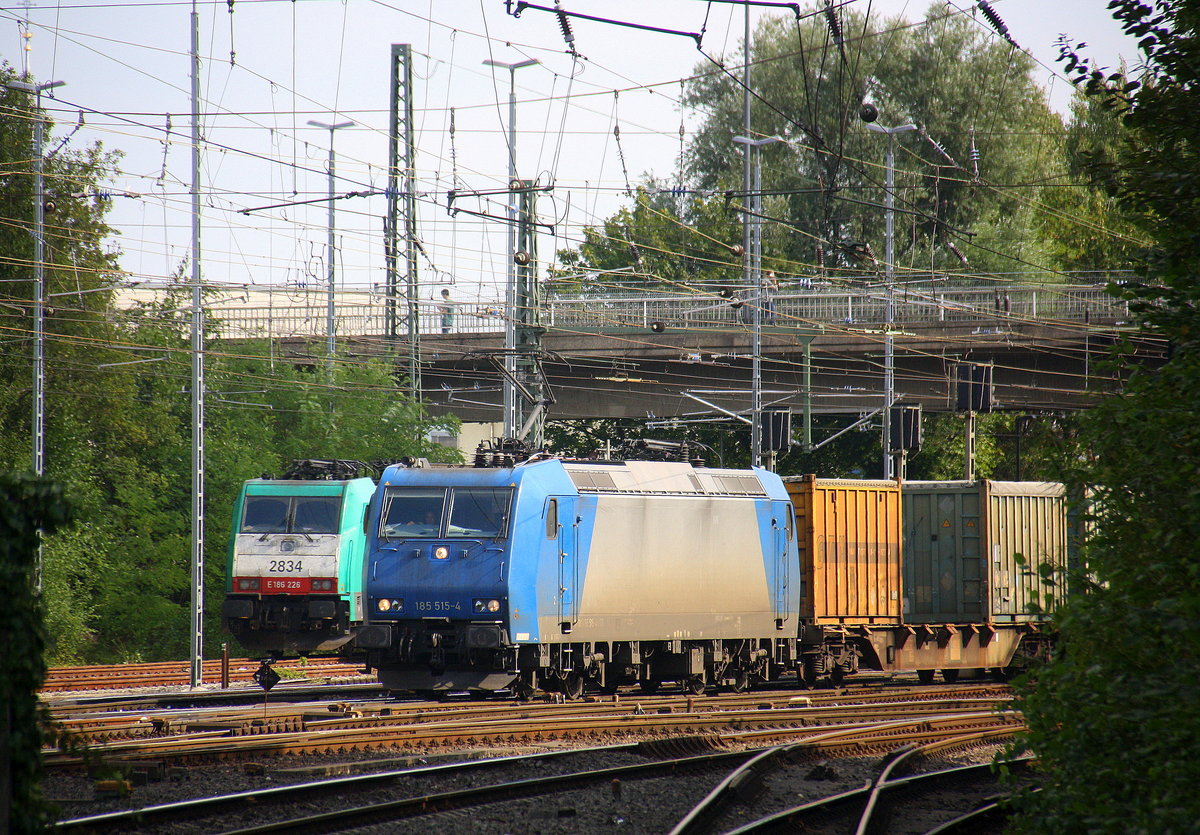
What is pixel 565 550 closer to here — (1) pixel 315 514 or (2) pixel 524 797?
(2) pixel 524 797

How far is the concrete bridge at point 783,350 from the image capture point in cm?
3528

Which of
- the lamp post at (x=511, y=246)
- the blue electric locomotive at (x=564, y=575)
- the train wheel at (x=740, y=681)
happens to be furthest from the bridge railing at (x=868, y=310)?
the blue electric locomotive at (x=564, y=575)

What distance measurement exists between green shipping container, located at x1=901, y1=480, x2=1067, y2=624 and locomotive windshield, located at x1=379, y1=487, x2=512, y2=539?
29.4 ft

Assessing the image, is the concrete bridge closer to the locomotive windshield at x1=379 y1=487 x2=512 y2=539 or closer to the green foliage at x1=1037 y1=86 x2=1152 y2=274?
the green foliage at x1=1037 y1=86 x2=1152 y2=274

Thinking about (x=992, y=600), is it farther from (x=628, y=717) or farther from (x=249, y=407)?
(x=249, y=407)

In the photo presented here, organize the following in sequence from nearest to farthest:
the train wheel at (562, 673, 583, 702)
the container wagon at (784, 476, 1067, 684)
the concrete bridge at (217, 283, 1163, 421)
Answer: the train wheel at (562, 673, 583, 702), the container wagon at (784, 476, 1067, 684), the concrete bridge at (217, 283, 1163, 421)

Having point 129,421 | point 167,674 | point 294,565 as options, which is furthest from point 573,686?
point 129,421

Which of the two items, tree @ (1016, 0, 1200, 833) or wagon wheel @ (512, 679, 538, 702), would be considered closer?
tree @ (1016, 0, 1200, 833)

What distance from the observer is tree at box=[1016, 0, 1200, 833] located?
602 cm

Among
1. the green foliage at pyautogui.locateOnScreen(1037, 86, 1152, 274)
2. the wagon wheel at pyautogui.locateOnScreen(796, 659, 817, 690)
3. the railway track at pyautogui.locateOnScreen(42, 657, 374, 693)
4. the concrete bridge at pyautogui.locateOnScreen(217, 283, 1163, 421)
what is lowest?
the railway track at pyautogui.locateOnScreen(42, 657, 374, 693)

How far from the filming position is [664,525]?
728 inches

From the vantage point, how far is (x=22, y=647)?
5305 millimetres

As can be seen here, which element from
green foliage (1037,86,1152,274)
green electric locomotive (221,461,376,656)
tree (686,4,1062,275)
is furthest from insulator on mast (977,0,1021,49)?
tree (686,4,1062,275)

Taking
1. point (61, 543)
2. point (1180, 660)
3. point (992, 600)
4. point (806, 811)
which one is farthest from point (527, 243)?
point (1180, 660)
